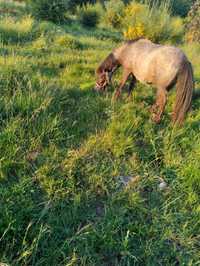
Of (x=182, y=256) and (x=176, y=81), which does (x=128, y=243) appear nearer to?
(x=182, y=256)

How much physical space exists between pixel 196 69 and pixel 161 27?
209 inches

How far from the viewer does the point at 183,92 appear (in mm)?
5180

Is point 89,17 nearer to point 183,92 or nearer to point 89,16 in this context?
point 89,16

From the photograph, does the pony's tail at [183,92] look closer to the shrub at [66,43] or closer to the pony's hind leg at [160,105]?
the pony's hind leg at [160,105]

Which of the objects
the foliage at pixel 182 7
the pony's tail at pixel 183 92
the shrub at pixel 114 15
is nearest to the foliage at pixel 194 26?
the shrub at pixel 114 15

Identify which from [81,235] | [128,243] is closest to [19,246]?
[81,235]

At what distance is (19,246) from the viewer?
2973 millimetres

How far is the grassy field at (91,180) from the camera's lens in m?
3.16

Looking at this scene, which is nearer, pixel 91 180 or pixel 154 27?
pixel 91 180

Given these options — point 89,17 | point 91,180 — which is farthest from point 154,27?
point 91,180

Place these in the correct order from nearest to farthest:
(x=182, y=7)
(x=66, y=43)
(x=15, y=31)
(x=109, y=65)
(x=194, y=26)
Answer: (x=109, y=65)
(x=66, y=43)
(x=15, y=31)
(x=194, y=26)
(x=182, y=7)

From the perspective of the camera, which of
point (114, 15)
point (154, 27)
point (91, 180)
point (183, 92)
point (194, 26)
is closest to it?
point (91, 180)

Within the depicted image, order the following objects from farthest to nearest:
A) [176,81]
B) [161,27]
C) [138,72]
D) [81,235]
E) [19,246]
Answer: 1. [161,27]
2. [138,72]
3. [176,81]
4. [81,235]
5. [19,246]

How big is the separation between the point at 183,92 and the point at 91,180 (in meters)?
2.20
